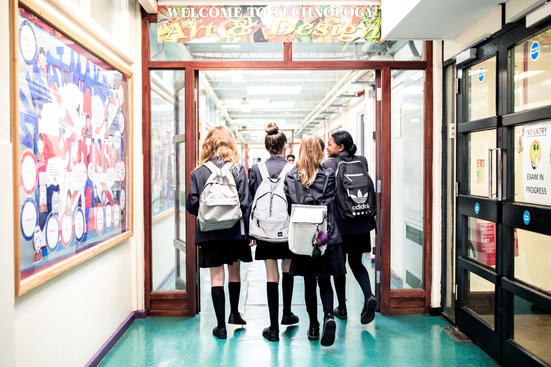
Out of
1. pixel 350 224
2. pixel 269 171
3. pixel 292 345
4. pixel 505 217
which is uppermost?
pixel 269 171

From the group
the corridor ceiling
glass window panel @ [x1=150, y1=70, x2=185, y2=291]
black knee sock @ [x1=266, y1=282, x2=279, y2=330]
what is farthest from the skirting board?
the corridor ceiling

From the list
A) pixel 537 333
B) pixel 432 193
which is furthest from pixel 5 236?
pixel 432 193

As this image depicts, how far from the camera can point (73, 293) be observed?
2.29m

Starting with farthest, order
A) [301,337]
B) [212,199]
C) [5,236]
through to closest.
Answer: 1. [301,337]
2. [212,199]
3. [5,236]

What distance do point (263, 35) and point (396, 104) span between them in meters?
2.07

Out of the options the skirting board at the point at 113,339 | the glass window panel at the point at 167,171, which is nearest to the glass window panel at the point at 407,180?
the glass window panel at the point at 167,171

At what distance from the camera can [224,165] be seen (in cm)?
294

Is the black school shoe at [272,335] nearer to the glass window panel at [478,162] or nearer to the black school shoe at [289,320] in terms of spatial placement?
the black school shoe at [289,320]

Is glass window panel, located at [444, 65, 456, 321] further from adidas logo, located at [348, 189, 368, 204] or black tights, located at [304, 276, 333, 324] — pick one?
black tights, located at [304, 276, 333, 324]

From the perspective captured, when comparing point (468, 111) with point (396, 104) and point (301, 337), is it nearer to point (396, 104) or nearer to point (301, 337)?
point (396, 104)

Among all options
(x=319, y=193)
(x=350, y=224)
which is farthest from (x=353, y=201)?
(x=319, y=193)

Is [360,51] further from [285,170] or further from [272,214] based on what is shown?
[272,214]

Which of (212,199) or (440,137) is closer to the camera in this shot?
(212,199)

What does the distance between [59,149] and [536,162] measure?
2.54 meters
